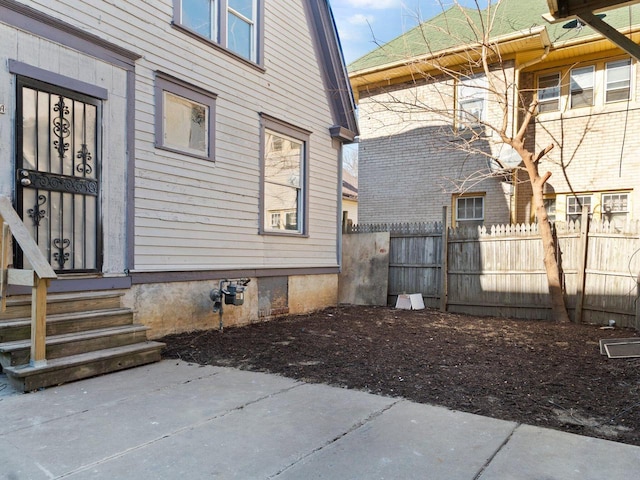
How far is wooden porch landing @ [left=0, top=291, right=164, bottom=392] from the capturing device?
3.84 metres

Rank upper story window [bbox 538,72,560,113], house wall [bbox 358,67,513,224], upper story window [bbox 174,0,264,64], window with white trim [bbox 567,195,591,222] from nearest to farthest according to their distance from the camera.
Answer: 1. upper story window [bbox 174,0,264,64]
2. window with white trim [bbox 567,195,591,222]
3. upper story window [bbox 538,72,560,113]
4. house wall [bbox 358,67,513,224]

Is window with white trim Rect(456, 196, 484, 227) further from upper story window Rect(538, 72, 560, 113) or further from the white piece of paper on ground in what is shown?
the white piece of paper on ground

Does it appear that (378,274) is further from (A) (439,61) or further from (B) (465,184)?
(A) (439,61)

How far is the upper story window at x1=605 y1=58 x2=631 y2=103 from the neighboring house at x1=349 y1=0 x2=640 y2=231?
0.02m

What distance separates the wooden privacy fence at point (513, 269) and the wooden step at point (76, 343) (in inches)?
246

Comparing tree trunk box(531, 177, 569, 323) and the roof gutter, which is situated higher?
the roof gutter

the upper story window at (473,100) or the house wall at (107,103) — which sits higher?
the upper story window at (473,100)

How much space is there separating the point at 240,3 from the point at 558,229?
6.91 meters

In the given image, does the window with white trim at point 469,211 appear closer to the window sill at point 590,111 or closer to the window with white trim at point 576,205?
the window with white trim at point 576,205

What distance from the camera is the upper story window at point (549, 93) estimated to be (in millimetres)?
10922

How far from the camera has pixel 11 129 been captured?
4.44 metres

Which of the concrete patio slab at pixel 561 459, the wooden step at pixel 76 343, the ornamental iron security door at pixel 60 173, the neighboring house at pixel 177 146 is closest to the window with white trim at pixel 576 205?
the neighboring house at pixel 177 146

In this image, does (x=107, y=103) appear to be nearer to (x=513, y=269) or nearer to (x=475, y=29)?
(x=513, y=269)

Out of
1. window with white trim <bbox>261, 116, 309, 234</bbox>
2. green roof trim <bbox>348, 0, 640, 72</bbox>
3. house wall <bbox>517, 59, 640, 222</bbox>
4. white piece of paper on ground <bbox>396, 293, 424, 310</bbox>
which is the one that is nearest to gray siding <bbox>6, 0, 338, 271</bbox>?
window with white trim <bbox>261, 116, 309, 234</bbox>
